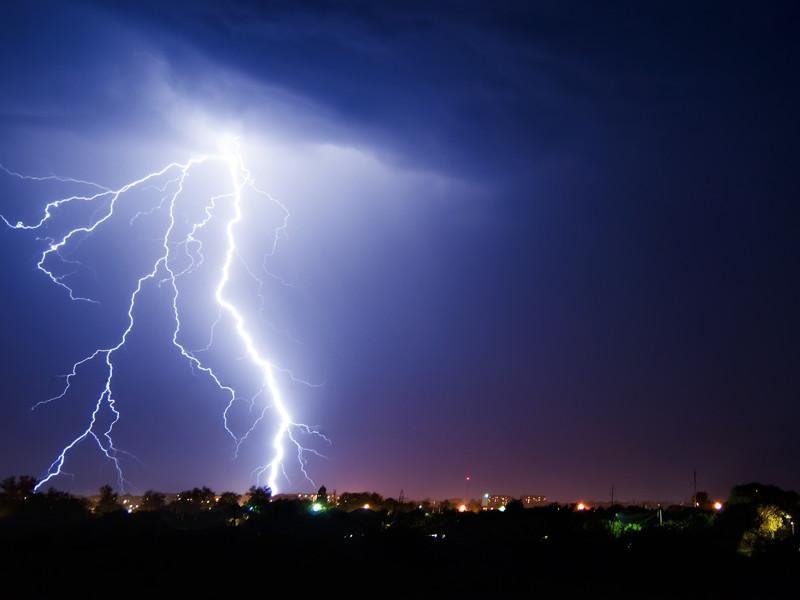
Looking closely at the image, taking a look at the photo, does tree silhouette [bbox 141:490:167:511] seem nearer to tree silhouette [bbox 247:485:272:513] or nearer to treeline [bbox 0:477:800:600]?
tree silhouette [bbox 247:485:272:513]

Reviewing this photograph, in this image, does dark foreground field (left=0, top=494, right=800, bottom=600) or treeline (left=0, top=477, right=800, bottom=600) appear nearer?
dark foreground field (left=0, top=494, right=800, bottom=600)

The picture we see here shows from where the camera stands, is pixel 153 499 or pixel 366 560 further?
pixel 153 499

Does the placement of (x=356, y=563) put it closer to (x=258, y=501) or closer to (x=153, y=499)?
(x=258, y=501)

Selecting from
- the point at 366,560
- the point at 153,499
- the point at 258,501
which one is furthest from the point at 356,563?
the point at 153,499

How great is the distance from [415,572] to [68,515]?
2176 cm

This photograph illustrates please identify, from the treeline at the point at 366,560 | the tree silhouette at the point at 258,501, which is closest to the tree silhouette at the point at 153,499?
the tree silhouette at the point at 258,501

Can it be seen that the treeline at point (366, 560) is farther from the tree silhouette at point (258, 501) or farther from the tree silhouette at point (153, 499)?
the tree silhouette at point (153, 499)

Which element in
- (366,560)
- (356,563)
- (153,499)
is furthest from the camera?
(153,499)

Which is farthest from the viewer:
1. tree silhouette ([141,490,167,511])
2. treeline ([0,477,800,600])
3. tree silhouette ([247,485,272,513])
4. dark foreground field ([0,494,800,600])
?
tree silhouette ([141,490,167,511])

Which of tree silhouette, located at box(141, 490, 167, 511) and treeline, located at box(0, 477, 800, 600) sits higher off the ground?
tree silhouette, located at box(141, 490, 167, 511)

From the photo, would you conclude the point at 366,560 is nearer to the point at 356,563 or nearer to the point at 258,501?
the point at 356,563

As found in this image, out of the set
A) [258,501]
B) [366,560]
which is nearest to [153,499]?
[258,501]

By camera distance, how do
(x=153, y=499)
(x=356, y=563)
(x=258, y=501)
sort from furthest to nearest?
1. (x=153, y=499)
2. (x=258, y=501)
3. (x=356, y=563)

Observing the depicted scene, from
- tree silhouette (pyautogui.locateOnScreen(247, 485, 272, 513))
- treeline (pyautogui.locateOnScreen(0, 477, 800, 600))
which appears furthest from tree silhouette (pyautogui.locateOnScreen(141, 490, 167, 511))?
treeline (pyautogui.locateOnScreen(0, 477, 800, 600))
